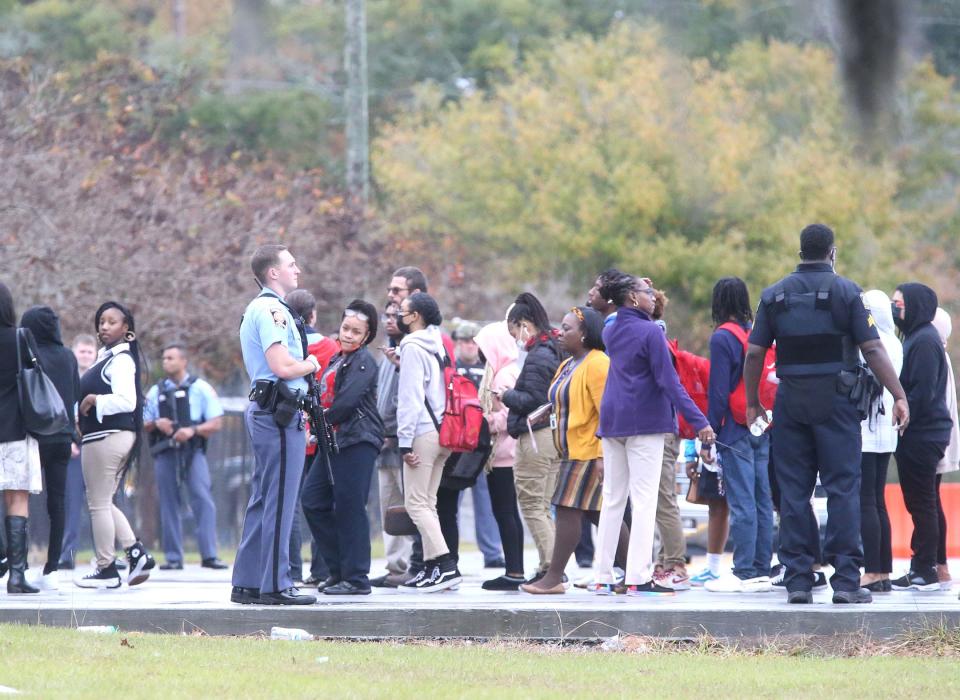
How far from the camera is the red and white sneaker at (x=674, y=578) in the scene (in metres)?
11.1

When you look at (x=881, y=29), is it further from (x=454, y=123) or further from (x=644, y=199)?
(x=454, y=123)

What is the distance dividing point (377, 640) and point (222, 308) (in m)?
14.1

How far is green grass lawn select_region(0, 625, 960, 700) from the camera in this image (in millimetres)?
7434

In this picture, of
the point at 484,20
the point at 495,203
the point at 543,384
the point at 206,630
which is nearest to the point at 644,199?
the point at 495,203

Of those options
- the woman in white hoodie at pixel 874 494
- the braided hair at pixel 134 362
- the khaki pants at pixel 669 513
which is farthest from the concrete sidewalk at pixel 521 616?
the braided hair at pixel 134 362

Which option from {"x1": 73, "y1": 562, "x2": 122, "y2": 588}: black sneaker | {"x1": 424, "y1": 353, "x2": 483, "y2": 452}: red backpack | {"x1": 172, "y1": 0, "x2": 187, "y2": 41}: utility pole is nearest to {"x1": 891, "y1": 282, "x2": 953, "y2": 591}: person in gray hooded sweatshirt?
{"x1": 424, "y1": 353, "x2": 483, "y2": 452}: red backpack

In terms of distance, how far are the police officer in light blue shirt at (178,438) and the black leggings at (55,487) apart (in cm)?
426

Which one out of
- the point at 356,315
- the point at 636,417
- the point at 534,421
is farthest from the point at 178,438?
the point at 636,417

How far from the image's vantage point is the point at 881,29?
9.13 meters

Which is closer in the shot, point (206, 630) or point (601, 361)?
point (206, 630)

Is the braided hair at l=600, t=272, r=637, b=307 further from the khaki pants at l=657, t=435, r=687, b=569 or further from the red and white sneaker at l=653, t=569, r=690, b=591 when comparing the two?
the red and white sneaker at l=653, t=569, r=690, b=591

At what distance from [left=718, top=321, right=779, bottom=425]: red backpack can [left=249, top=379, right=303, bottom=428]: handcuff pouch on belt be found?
2.98m

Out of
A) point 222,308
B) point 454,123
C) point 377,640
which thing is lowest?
point 377,640

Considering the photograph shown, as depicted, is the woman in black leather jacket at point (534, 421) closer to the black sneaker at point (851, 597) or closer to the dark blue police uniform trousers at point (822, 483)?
the dark blue police uniform trousers at point (822, 483)
